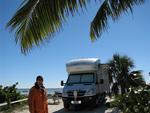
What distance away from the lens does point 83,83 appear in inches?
883

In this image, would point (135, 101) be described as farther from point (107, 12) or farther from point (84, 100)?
point (84, 100)

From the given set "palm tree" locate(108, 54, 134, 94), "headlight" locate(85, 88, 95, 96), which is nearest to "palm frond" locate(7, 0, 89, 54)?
"headlight" locate(85, 88, 95, 96)

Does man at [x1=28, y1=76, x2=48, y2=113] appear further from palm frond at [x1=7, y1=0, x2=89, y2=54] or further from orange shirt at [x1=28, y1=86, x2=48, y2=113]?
palm frond at [x1=7, y1=0, x2=89, y2=54]

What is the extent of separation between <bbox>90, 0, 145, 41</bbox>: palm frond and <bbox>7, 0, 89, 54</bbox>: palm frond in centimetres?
108

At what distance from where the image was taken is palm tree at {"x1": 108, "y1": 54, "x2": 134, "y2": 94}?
28.7 m

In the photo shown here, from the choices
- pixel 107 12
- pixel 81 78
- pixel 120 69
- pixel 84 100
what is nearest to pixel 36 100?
pixel 107 12

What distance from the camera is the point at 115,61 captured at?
2914 cm

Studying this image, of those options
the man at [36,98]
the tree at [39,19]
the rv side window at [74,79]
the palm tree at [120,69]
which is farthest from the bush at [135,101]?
the palm tree at [120,69]

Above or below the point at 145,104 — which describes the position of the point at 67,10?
above

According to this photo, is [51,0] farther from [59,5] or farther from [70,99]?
[70,99]

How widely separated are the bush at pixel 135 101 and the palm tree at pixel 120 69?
2096 centimetres

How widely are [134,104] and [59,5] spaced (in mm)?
2424

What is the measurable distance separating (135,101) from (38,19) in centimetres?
243

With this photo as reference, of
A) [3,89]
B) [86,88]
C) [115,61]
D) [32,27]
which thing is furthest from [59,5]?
[115,61]
